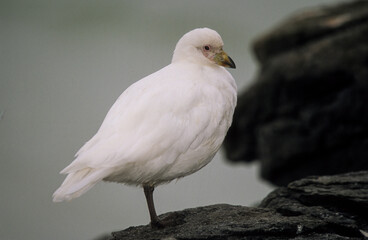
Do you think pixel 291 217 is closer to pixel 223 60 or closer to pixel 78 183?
pixel 223 60

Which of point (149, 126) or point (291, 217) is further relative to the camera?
point (291, 217)

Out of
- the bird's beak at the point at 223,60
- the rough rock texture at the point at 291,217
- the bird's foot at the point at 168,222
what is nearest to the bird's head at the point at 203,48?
the bird's beak at the point at 223,60

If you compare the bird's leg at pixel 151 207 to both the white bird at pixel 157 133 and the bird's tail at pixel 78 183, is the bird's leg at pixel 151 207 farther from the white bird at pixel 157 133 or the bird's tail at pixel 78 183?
the bird's tail at pixel 78 183

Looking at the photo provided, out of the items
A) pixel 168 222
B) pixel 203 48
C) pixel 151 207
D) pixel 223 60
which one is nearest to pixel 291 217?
pixel 168 222

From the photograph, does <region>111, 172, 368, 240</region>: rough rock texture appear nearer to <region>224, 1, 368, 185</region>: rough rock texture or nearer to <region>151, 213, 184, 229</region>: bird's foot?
<region>151, 213, 184, 229</region>: bird's foot

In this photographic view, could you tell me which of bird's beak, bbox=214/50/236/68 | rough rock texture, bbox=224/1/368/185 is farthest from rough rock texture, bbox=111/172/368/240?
rough rock texture, bbox=224/1/368/185

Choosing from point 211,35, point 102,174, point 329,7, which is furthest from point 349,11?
point 102,174
